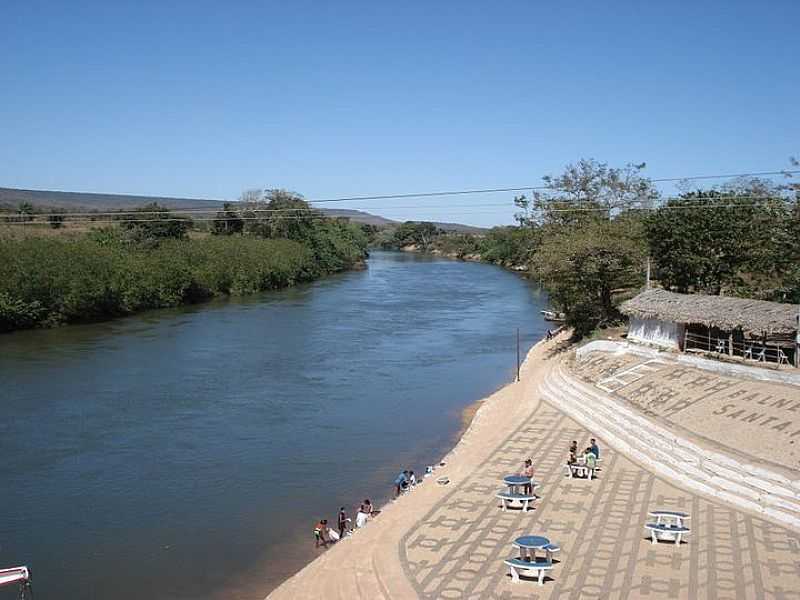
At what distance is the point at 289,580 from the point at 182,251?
55.6 meters

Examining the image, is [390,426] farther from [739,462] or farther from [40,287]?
[40,287]

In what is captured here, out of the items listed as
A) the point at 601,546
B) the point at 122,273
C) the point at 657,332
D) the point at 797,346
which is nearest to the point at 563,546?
the point at 601,546

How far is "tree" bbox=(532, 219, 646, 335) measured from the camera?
3675cm

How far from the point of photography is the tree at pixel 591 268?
36.8 metres

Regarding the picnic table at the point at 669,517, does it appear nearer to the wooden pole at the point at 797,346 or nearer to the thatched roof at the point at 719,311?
the wooden pole at the point at 797,346

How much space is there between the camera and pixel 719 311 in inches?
1072

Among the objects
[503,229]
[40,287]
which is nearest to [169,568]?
[40,287]

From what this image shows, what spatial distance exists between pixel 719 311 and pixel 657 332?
11.3 ft

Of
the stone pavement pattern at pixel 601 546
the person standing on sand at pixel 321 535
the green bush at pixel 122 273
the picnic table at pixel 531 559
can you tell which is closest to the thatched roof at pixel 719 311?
the stone pavement pattern at pixel 601 546

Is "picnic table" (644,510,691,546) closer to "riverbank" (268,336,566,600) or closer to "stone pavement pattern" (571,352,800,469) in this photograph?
"stone pavement pattern" (571,352,800,469)

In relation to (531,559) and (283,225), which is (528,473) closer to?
(531,559)

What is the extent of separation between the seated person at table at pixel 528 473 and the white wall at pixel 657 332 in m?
10.2

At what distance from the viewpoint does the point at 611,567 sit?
15445 millimetres

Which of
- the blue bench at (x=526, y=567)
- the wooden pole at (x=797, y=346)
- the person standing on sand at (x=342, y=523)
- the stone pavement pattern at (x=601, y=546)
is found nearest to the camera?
the stone pavement pattern at (x=601, y=546)
